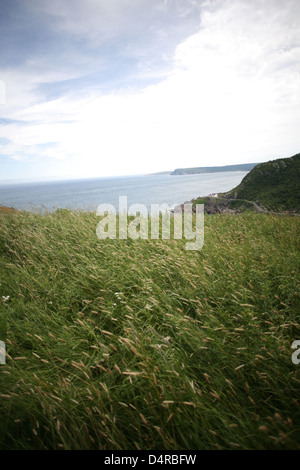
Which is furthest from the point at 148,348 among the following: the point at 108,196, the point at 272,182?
the point at 108,196

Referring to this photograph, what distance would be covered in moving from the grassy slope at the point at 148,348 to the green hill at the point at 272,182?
25.3m

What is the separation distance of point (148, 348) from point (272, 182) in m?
38.5

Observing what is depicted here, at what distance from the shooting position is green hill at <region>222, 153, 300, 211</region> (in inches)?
1075

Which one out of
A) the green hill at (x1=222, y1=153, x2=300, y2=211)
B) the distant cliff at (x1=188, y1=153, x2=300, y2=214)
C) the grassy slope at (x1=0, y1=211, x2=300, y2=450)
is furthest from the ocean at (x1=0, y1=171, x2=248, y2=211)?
the green hill at (x1=222, y1=153, x2=300, y2=211)

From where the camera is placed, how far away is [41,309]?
3.44 meters

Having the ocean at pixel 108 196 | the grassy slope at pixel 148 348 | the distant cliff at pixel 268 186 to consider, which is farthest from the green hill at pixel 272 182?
the grassy slope at pixel 148 348

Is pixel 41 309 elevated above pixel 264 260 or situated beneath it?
situated beneath

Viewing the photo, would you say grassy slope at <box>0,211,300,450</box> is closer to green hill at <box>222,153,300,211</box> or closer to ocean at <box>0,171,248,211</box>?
ocean at <box>0,171,248,211</box>

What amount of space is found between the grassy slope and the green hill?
25274mm

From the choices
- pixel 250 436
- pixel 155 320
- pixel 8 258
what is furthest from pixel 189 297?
pixel 8 258
